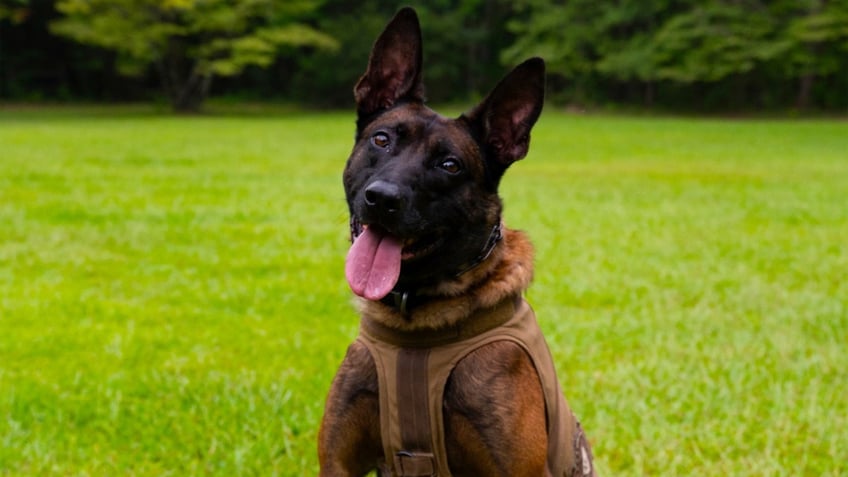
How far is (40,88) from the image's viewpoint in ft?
145

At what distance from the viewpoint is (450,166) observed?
2.49 metres

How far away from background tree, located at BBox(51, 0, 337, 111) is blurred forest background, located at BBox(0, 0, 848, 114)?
0.07 meters

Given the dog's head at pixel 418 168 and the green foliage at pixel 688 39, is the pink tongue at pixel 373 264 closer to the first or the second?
the dog's head at pixel 418 168

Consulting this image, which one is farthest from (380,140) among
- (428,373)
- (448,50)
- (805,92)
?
(448,50)

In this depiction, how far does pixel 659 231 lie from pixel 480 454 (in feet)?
21.1

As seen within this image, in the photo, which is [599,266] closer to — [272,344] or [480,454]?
[272,344]

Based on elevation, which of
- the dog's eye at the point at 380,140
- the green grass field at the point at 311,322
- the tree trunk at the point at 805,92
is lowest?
the green grass field at the point at 311,322

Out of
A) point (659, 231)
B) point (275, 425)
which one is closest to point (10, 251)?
point (275, 425)

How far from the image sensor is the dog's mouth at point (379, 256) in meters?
2.29

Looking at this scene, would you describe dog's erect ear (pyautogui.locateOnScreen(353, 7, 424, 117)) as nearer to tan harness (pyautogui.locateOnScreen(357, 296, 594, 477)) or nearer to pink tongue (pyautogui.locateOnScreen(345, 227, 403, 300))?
pink tongue (pyautogui.locateOnScreen(345, 227, 403, 300))

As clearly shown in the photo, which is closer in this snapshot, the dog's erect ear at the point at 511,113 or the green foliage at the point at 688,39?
the dog's erect ear at the point at 511,113

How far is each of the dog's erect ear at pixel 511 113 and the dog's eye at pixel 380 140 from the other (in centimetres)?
27

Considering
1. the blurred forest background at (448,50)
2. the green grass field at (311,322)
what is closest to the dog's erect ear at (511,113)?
the green grass field at (311,322)

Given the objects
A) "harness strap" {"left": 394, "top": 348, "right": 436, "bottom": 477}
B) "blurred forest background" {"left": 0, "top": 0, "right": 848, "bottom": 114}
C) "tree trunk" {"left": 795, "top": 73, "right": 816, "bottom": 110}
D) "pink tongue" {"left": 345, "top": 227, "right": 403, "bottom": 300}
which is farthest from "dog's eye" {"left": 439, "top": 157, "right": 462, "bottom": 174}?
"tree trunk" {"left": 795, "top": 73, "right": 816, "bottom": 110}
